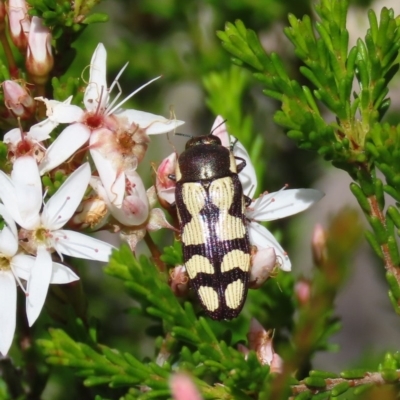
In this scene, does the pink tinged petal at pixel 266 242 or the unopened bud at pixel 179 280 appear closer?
the unopened bud at pixel 179 280

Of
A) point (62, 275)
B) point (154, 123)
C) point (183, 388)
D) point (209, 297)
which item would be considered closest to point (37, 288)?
point (62, 275)

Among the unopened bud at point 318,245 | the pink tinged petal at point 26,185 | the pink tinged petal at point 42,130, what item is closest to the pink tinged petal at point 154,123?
the pink tinged petal at point 42,130

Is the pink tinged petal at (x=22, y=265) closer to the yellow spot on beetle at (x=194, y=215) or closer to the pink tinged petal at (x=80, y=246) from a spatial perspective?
the pink tinged petal at (x=80, y=246)

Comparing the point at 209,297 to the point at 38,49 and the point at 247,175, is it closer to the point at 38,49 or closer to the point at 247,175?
the point at 247,175

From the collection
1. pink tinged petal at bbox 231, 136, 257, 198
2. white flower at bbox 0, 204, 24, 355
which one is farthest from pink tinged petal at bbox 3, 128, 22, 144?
pink tinged petal at bbox 231, 136, 257, 198

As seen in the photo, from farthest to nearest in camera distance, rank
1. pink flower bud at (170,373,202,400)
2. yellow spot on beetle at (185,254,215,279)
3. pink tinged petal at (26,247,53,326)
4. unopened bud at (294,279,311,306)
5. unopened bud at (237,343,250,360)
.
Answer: unopened bud at (294,279,311,306) → unopened bud at (237,343,250,360) → yellow spot on beetle at (185,254,215,279) → pink tinged petal at (26,247,53,326) → pink flower bud at (170,373,202,400)

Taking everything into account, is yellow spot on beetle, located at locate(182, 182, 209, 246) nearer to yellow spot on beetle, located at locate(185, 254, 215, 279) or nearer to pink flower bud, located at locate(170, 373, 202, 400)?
yellow spot on beetle, located at locate(185, 254, 215, 279)
